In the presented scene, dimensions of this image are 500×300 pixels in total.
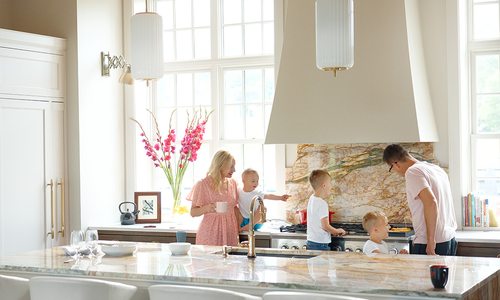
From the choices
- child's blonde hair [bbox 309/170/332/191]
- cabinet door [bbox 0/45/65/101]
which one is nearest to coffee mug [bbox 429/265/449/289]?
child's blonde hair [bbox 309/170/332/191]

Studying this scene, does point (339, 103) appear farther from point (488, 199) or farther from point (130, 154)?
point (130, 154)

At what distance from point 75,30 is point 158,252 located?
2863 millimetres

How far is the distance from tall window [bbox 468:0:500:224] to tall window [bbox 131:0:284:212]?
1715 millimetres

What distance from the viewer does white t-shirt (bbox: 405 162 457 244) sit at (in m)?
5.14

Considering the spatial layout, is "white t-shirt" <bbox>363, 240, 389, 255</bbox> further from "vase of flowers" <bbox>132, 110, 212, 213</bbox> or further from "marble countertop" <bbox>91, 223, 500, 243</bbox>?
"vase of flowers" <bbox>132, 110, 212, 213</bbox>

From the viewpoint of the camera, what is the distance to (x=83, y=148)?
22.4 ft

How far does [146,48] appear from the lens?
474 cm

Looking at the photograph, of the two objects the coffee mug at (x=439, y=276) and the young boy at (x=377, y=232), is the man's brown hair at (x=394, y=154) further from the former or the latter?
the coffee mug at (x=439, y=276)

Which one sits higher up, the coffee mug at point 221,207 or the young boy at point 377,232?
the coffee mug at point 221,207

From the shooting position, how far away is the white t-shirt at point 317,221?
564 cm

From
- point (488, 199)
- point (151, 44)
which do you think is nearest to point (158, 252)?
point (151, 44)

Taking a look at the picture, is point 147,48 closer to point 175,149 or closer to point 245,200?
point 245,200

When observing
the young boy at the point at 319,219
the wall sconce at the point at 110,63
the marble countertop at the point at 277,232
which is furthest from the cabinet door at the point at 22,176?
the young boy at the point at 319,219

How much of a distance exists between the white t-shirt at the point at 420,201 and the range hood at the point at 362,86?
1.61 feet
